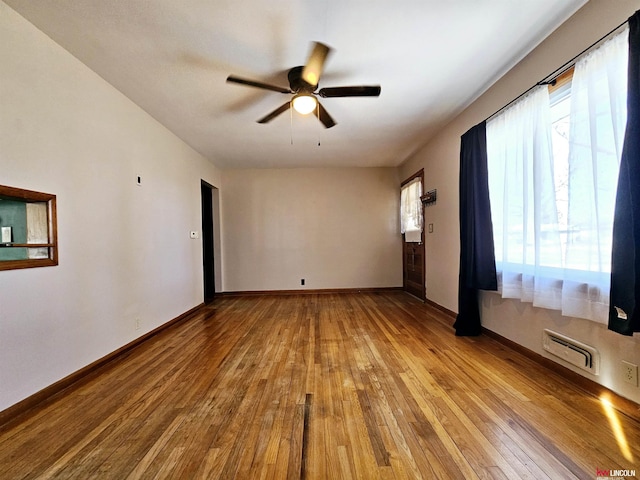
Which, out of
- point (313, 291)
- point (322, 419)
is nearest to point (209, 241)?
point (313, 291)

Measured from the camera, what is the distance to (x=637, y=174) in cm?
141

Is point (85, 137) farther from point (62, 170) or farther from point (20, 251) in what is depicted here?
point (20, 251)

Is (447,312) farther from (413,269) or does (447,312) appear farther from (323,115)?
(323,115)

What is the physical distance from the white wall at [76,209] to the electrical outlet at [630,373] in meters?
3.72

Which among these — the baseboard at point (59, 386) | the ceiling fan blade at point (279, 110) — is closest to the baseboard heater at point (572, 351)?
the ceiling fan blade at point (279, 110)

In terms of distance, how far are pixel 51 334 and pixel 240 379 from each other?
4.51 feet

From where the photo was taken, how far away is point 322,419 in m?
1.61

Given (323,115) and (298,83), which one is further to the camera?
(323,115)

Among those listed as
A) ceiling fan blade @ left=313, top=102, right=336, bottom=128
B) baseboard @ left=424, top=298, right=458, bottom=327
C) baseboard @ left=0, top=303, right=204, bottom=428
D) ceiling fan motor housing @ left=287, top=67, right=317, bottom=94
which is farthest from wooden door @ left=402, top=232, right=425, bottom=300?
baseboard @ left=0, top=303, right=204, bottom=428

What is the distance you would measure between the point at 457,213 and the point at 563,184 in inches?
59.6

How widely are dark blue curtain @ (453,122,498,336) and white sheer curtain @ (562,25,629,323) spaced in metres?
0.84

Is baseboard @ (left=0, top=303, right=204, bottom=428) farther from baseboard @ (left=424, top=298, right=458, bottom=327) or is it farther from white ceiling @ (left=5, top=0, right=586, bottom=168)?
baseboard @ (left=424, top=298, right=458, bottom=327)

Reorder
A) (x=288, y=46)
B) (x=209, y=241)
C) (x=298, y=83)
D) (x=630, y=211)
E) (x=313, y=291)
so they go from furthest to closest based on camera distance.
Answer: (x=313, y=291) < (x=209, y=241) < (x=298, y=83) < (x=288, y=46) < (x=630, y=211)

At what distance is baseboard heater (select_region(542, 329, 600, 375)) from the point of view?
177 centimetres
